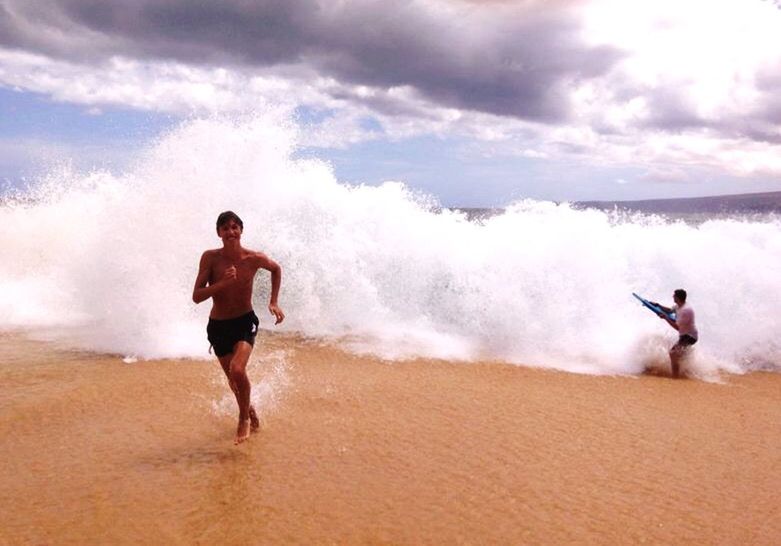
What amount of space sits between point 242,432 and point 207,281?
1244 mm

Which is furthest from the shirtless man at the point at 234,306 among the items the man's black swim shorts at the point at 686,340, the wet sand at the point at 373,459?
the man's black swim shorts at the point at 686,340

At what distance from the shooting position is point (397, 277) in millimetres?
10281

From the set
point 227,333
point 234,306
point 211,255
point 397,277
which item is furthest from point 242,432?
point 397,277

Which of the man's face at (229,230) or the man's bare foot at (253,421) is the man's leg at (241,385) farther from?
the man's face at (229,230)

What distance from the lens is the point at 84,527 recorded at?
3434 mm

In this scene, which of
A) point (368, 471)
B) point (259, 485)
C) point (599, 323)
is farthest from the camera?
point (599, 323)

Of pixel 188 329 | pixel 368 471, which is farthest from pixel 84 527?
pixel 188 329

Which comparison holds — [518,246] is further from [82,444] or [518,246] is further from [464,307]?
[82,444]

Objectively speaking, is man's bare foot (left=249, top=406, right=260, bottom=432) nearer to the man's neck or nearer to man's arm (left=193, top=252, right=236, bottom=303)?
man's arm (left=193, top=252, right=236, bottom=303)

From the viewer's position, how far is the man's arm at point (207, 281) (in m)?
4.64

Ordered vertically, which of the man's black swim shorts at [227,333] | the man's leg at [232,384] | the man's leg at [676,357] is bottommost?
the man's leg at [676,357]

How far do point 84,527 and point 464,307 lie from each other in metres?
6.98

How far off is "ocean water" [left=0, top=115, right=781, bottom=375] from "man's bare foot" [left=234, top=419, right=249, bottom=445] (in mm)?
2923

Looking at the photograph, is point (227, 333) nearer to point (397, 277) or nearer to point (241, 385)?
point (241, 385)
